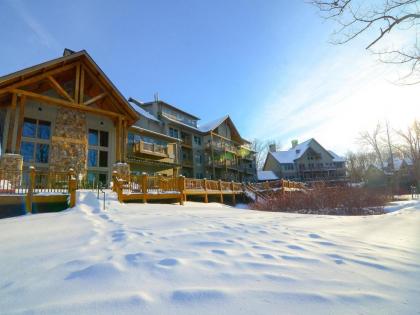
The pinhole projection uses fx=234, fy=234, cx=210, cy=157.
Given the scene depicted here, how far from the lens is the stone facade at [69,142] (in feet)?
44.7

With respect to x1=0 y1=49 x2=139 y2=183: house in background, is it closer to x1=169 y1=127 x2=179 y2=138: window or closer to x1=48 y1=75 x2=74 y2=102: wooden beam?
x1=48 y1=75 x2=74 y2=102: wooden beam

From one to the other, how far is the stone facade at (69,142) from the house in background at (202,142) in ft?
34.2

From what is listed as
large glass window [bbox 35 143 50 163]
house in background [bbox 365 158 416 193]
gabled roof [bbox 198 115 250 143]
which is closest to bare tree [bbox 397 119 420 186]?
house in background [bbox 365 158 416 193]

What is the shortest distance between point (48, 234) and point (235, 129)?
34.7 m

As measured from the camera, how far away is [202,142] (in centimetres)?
3256

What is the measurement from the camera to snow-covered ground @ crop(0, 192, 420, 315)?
1.78 m

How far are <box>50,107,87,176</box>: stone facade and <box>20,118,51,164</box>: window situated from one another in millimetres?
411

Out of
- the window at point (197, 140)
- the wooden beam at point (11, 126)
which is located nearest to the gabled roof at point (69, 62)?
the wooden beam at point (11, 126)

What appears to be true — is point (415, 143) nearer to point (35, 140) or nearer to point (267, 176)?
point (267, 176)

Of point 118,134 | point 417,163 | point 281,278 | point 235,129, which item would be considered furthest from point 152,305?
point 417,163

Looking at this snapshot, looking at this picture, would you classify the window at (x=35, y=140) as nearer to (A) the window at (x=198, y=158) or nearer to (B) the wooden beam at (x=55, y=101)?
(B) the wooden beam at (x=55, y=101)

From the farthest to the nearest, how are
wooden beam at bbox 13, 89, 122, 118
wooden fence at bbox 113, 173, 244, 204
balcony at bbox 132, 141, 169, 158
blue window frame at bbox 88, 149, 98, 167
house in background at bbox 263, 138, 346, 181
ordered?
house in background at bbox 263, 138, 346, 181
balcony at bbox 132, 141, 169, 158
blue window frame at bbox 88, 149, 98, 167
wooden beam at bbox 13, 89, 122, 118
wooden fence at bbox 113, 173, 244, 204

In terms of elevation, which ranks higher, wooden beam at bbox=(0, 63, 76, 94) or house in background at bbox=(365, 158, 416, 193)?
wooden beam at bbox=(0, 63, 76, 94)

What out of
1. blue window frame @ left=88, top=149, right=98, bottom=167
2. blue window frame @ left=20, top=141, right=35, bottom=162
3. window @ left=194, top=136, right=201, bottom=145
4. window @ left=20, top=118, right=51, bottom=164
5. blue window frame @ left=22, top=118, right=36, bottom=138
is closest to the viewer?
blue window frame @ left=20, top=141, right=35, bottom=162
